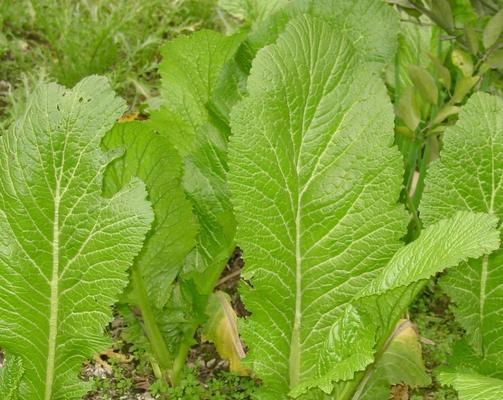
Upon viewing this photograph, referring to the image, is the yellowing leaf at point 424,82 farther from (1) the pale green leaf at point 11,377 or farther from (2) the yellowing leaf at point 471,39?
(1) the pale green leaf at point 11,377

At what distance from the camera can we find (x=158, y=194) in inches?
73.0

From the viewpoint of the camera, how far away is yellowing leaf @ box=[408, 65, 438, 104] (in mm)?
1930

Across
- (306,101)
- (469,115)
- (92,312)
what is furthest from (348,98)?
(92,312)

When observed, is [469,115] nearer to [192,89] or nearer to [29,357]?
[192,89]

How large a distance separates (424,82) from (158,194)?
70cm

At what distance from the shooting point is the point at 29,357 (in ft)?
5.60

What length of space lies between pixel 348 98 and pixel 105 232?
1.91 feet

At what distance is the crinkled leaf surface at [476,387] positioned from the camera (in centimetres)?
136

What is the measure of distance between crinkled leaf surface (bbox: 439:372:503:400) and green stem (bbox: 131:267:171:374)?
75cm

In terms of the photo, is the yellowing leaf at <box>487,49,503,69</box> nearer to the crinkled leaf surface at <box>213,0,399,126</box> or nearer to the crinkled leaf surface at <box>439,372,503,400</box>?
the crinkled leaf surface at <box>213,0,399,126</box>

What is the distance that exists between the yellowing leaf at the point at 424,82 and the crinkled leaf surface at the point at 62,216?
74cm

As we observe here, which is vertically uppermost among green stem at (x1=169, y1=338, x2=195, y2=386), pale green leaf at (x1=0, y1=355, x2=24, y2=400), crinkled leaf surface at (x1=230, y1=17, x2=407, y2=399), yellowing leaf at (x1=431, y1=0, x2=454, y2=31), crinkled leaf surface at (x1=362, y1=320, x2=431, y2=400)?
yellowing leaf at (x1=431, y1=0, x2=454, y2=31)

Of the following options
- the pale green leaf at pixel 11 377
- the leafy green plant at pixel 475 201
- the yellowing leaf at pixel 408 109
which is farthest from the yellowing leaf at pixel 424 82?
the pale green leaf at pixel 11 377

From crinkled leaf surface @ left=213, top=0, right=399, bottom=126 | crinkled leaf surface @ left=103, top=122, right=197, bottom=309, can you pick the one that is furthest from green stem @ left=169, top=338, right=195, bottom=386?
crinkled leaf surface @ left=213, top=0, right=399, bottom=126
